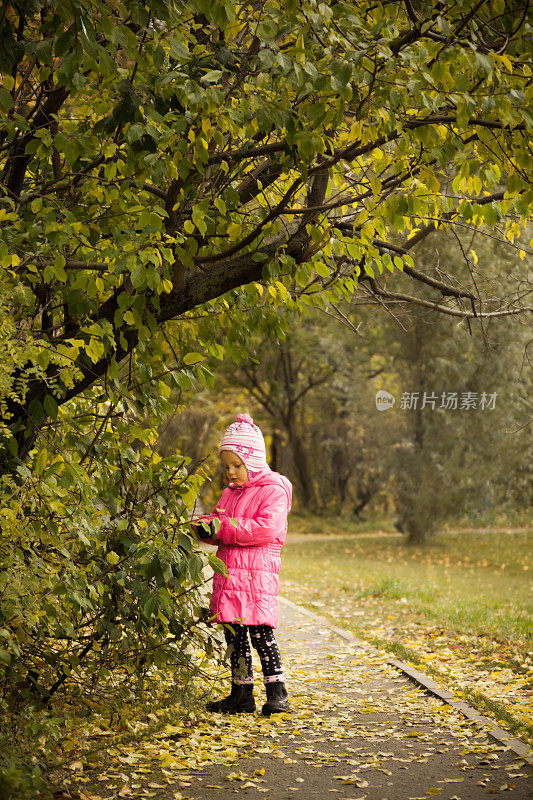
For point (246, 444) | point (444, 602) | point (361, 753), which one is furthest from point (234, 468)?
point (444, 602)

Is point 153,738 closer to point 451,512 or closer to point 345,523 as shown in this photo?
point 451,512

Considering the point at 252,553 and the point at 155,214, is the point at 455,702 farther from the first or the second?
the point at 155,214

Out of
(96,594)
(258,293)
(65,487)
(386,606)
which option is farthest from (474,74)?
(386,606)

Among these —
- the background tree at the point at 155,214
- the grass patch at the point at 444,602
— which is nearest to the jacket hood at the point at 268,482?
the background tree at the point at 155,214

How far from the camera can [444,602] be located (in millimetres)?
12109

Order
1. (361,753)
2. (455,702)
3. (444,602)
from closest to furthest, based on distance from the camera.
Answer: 1. (361,753)
2. (455,702)
3. (444,602)

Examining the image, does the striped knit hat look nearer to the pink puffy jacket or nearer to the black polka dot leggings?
the pink puffy jacket

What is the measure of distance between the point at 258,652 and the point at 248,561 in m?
0.61

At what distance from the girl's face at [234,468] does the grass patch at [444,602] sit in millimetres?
2275

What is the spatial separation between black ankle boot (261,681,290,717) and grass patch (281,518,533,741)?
1383mm

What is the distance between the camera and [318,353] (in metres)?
28.3

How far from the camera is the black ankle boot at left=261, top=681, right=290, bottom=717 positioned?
5.69 metres

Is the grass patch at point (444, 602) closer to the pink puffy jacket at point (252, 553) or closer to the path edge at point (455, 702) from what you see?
the path edge at point (455, 702)

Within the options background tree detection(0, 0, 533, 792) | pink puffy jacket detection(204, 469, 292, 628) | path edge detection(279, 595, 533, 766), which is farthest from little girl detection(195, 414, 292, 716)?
path edge detection(279, 595, 533, 766)
